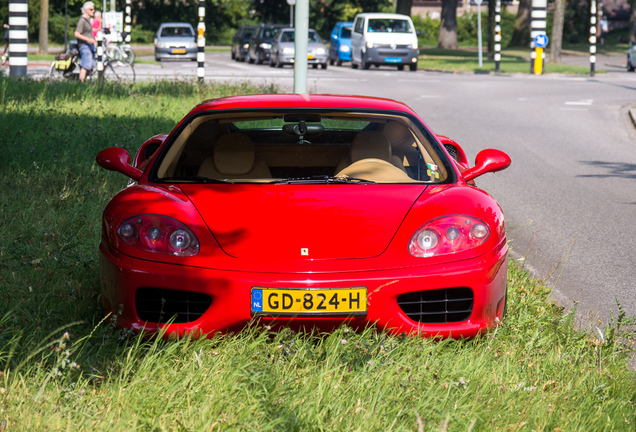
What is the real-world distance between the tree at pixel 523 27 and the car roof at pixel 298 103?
55.6 metres

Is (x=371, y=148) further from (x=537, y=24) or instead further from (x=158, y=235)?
(x=537, y=24)

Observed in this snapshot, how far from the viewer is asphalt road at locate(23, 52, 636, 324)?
18.9ft

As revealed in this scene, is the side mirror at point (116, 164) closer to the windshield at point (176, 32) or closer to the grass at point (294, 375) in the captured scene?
the grass at point (294, 375)

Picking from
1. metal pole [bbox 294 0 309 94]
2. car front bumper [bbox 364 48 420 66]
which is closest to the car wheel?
car front bumper [bbox 364 48 420 66]

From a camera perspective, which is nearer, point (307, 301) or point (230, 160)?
point (307, 301)

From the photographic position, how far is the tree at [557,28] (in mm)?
33875

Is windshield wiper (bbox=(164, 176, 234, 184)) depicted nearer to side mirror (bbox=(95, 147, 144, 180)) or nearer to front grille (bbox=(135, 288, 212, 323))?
side mirror (bbox=(95, 147, 144, 180))

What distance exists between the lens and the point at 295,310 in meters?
3.46

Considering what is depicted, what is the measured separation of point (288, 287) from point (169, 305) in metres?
0.55

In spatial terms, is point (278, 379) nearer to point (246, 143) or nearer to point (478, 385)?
point (478, 385)

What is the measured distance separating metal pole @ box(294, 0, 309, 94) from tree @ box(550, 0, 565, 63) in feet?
79.1

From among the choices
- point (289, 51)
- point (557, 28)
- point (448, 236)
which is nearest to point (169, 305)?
point (448, 236)

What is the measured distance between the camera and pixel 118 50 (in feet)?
81.7

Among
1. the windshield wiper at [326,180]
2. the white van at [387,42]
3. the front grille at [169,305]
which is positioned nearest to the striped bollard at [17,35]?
the windshield wiper at [326,180]
